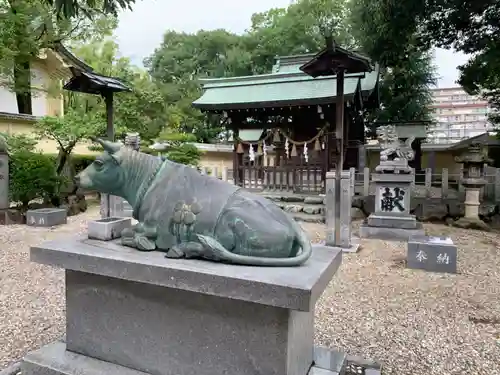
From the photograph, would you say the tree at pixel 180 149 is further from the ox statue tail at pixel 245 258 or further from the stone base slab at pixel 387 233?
the ox statue tail at pixel 245 258

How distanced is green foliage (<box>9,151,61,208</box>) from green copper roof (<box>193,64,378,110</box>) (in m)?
4.96

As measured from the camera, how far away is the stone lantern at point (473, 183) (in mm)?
8945

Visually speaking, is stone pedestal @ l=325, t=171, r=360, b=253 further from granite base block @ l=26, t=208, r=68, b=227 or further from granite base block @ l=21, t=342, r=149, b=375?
granite base block @ l=26, t=208, r=68, b=227

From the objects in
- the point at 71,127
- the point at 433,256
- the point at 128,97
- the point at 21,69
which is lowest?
the point at 433,256

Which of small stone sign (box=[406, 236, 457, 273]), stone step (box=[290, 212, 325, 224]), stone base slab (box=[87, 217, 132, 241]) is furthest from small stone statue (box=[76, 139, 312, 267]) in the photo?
stone step (box=[290, 212, 325, 224])

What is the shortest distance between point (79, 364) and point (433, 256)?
4.95 m

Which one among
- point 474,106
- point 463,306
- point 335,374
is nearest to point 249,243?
point 335,374

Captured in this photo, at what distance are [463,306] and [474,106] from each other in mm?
49926

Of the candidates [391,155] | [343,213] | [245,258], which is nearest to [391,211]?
[391,155]

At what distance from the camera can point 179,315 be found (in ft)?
7.36

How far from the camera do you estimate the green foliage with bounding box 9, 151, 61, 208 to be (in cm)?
916

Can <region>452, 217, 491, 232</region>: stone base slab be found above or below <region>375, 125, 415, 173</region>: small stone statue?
below

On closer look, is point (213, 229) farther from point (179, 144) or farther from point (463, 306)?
point (179, 144)

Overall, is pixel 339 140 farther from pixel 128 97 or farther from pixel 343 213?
pixel 128 97
